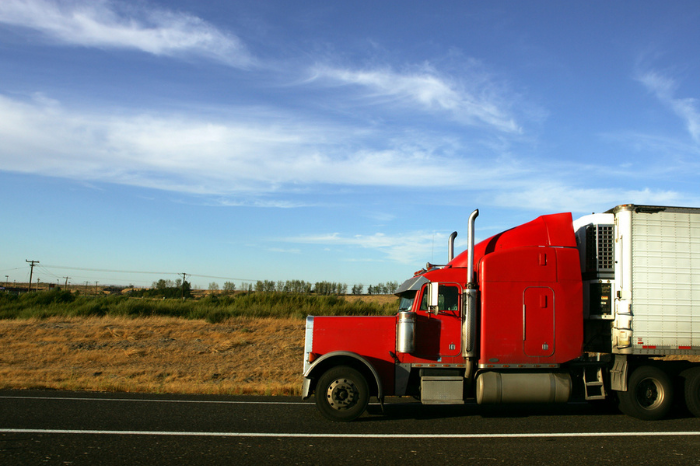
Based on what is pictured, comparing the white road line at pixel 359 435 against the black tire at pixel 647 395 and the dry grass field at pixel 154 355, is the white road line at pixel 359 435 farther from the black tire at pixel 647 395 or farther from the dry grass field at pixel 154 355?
the dry grass field at pixel 154 355

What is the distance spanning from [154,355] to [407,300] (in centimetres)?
1464

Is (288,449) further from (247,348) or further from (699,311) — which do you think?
(247,348)

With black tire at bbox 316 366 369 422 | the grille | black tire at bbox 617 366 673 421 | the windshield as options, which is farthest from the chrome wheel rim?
the grille

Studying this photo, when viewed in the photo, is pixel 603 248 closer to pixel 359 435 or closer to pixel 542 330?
pixel 542 330

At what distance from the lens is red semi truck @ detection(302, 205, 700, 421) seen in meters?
8.95

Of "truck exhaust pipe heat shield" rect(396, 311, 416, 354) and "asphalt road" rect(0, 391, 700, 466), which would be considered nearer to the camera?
"asphalt road" rect(0, 391, 700, 466)

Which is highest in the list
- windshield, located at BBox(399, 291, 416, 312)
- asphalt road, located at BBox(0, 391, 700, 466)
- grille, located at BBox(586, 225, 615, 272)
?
grille, located at BBox(586, 225, 615, 272)

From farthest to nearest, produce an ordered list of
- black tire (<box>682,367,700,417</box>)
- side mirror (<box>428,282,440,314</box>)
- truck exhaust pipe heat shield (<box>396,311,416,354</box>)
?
1. side mirror (<box>428,282,440,314</box>)
2. black tire (<box>682,367,700,417</box>)
3. truck exhaust pipe heat shield (<box>396,311,416,354</box>)

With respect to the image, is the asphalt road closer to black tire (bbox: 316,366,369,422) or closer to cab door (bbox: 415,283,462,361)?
black tire (bbox: 316,366,369,422)

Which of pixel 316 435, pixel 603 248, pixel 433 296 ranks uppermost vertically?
pixel 603 248

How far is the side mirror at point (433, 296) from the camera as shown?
30.1ft

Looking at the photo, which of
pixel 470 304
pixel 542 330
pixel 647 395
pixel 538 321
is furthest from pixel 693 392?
pixel 470 304

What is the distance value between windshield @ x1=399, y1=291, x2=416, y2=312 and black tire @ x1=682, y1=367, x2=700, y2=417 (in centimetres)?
492

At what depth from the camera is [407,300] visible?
32.4 feet
